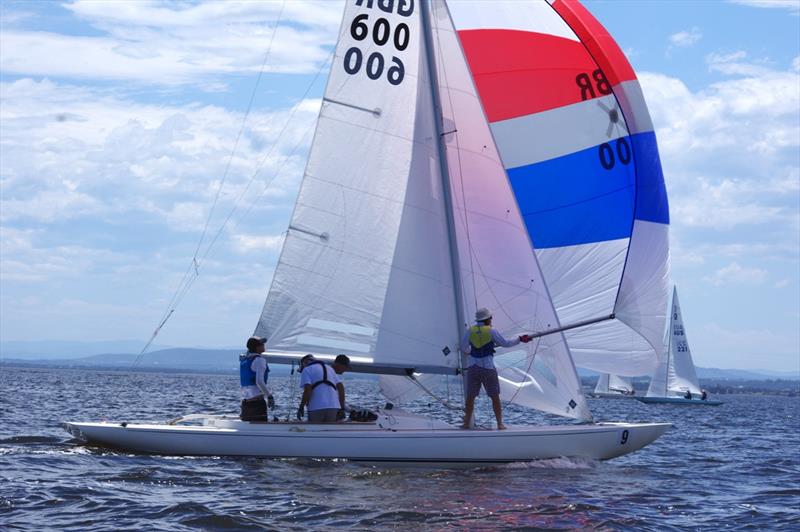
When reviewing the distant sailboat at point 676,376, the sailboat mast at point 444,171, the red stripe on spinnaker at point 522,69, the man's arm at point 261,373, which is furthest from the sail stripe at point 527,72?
the distant sailboat at point 676,376

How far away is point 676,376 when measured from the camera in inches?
2478

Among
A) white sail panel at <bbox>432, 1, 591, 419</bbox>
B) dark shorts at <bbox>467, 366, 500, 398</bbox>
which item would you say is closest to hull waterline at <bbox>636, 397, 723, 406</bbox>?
white sail panel at <bbox>432, 1, 591, 419</bbox>

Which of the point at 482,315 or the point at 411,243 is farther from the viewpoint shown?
the point at 411,243

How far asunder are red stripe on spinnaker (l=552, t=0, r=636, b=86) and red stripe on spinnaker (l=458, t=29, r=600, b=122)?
0.13 m

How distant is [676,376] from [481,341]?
2018 inches

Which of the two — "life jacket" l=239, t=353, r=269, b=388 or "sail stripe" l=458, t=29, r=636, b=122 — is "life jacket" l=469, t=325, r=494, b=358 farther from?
"sail stripe" l=458, t=29, r=636, b=122

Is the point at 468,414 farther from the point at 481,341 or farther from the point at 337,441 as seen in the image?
the point at 337,441

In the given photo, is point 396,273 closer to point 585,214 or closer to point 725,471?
point 585,214

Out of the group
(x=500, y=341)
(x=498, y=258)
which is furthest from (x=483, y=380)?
(x=498, y=258)

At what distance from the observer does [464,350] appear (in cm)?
1465

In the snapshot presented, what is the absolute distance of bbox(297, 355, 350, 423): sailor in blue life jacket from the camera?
14.0m

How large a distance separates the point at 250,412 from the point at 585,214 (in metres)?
5.57

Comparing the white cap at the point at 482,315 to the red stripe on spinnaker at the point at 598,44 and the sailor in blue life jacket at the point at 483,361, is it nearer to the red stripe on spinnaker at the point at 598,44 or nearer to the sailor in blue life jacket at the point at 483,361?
the sailor in blue life jacket at the point at 483,361

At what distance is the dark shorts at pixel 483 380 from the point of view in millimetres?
14180
